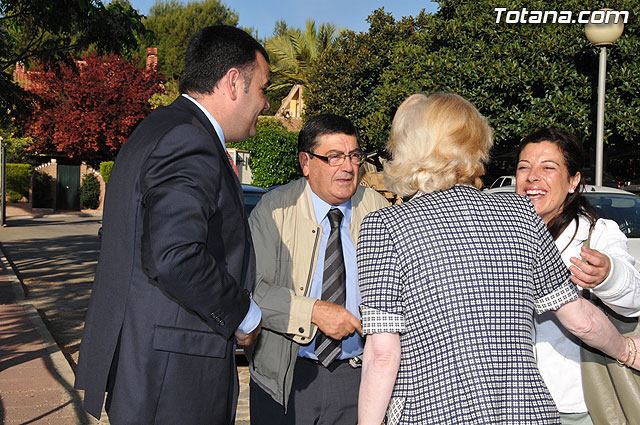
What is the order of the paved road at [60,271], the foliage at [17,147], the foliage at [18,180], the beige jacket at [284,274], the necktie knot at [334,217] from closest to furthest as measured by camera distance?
the beige jacket at [284,274], the necktie knot at [334,217], the paved road at [60,271], the foliage at [18,180], the foliage at [17,147]

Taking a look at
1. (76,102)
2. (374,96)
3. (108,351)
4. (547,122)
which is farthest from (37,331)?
(76,102)

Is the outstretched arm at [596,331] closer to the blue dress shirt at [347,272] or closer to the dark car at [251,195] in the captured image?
the blue dress shirt at [347,272]

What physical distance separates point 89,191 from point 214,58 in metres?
30.7

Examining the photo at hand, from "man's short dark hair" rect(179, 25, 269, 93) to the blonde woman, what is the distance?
0.81 m

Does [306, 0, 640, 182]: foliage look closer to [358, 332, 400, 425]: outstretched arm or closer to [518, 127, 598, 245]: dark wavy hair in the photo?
[518, 127, 598, 245]: dark wavy hair

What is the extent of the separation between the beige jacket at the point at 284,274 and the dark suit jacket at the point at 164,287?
0.69 metres

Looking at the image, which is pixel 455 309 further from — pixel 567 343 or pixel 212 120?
pixel 212 120

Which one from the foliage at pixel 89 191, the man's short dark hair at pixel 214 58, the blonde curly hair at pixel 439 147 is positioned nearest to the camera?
the blonde curly hair at pixel 439 147

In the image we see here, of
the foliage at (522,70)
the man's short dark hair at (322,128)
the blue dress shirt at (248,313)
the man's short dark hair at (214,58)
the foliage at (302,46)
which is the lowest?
the blue dress shirt at (248,313)

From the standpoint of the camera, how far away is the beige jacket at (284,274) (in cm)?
273

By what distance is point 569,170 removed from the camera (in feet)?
9.06

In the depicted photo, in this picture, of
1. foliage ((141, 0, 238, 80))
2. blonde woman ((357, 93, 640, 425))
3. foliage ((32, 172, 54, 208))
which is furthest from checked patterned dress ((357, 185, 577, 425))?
foliage ((141, 0, 238, 80))
